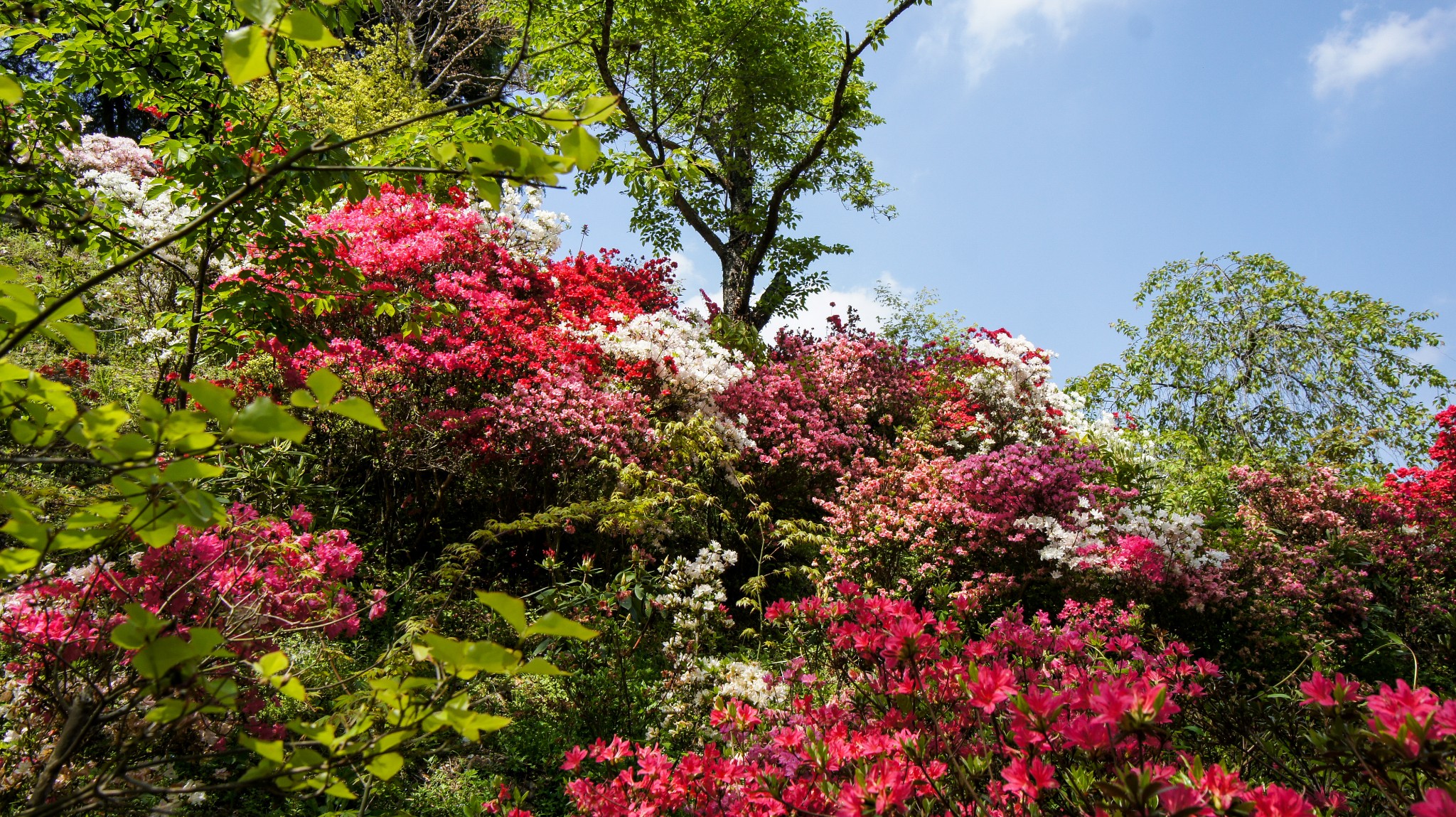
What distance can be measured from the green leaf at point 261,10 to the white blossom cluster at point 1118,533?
4771 millimetres

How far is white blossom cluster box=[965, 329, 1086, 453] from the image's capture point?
298 inches

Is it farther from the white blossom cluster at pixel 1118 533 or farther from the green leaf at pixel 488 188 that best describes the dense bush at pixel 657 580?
the green leaf at pixel 488 188

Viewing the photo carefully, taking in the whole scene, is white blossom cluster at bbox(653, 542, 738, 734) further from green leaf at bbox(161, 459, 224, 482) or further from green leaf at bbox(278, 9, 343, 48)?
green leaf at bbox(278, 9, 343, 48)

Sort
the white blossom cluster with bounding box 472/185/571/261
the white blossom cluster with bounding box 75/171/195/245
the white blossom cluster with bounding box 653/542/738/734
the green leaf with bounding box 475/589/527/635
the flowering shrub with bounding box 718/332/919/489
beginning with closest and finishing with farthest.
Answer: the green leaf with bounding box 475/589/527/635 < the white blossom cluster with bounding box 653/542/738/734 < the white blossom cluster with bounding box 75/171/195/245 < the flowering shrub with bounding box 718/332/919/489 < the white blossom cluster with bounding box 472/185/571/261

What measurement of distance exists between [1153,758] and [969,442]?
19.7 feet

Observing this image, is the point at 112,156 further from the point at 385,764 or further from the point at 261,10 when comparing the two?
the point at 385,764

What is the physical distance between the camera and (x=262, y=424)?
802 millimetres

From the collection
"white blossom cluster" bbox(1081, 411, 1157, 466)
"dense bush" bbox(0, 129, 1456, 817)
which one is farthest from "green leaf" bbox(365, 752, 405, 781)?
"white blossom cluster" bbox(1081, 411, 1157, 466)

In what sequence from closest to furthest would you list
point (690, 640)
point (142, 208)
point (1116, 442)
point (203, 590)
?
point (203, 590)
point (690, 640)
point (142, 208)
point (1116, 442)

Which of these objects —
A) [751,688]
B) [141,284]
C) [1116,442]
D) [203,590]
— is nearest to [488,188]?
[203,590]

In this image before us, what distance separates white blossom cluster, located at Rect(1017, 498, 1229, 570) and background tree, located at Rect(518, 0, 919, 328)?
6.03m

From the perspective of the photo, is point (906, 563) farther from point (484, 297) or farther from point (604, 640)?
point (484, 297)

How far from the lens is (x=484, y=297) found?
584 centimetres

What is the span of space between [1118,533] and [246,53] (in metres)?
5.25
